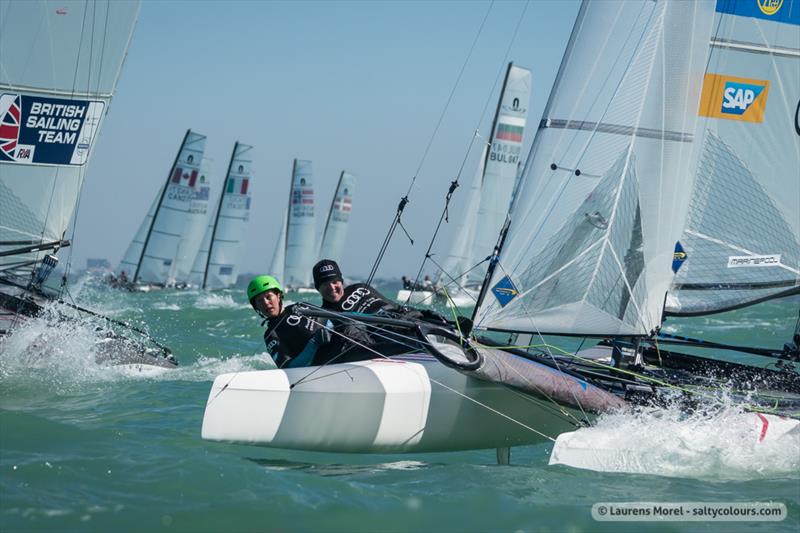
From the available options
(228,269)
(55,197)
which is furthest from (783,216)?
(228,269)

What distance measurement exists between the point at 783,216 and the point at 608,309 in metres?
1.71

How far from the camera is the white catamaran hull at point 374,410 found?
15.2ft

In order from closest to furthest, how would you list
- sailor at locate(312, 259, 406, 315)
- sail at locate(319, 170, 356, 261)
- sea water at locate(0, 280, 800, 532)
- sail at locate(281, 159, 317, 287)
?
1. sea water at locate(0, 280, 800, 532)
2. sailor at locate(312, 259, 406, 315)
3. sail at locate(281, 159, 317, 287)
4. sail at locate(319, 170, 356, 261)

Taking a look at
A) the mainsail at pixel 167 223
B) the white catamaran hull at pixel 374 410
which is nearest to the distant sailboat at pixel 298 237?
the mainsail at pixel 167 223

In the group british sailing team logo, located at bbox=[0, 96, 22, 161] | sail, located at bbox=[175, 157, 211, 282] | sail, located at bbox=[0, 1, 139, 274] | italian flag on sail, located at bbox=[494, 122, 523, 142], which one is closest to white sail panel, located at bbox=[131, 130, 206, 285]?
sail, located at bbox=[175, 157, 211, 282]

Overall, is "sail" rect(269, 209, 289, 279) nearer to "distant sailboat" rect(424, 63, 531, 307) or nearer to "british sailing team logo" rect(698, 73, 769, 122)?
"distant sailboat" rect(424, 63, 531, 307)

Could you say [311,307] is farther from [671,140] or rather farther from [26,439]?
[671,140]

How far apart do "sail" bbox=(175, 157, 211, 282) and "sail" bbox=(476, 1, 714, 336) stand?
25994 mm

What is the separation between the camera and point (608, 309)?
19.3 feet

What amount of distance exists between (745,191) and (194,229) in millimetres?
27342

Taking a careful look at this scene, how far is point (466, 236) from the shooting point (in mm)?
24453

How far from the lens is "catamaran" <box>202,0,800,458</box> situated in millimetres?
4809

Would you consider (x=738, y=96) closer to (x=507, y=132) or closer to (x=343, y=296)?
(x=343, y=296)

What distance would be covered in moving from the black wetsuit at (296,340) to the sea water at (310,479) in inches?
26.0
